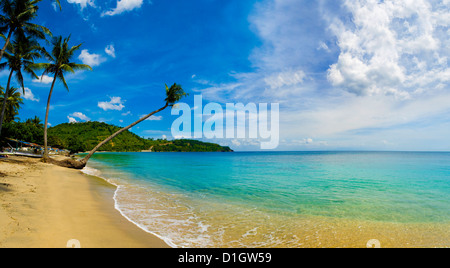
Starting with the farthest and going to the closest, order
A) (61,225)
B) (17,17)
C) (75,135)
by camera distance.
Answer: (75,135)
(17,17)
(61,225)

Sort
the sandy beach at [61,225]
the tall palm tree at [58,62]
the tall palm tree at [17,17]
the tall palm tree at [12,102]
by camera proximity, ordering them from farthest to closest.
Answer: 1. the tall palm tree at [12,102]
2. the tall palm tree at [58,62]
3. the tall palm tree at [17,17]
4. the sandy beach at [61,225]

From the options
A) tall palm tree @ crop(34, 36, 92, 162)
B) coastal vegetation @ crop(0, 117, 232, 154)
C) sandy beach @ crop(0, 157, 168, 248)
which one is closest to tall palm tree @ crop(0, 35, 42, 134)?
tall palm tree @ crop(34, 36, 92, 162)

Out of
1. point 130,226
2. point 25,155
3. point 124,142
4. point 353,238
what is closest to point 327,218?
point 353,238

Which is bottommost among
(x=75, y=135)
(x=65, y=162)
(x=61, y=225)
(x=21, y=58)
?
(x=65, y=162)

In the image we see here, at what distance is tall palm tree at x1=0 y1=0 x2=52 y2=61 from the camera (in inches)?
634

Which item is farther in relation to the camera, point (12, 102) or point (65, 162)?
point (12, 102)

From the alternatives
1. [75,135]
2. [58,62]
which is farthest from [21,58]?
[75,135]

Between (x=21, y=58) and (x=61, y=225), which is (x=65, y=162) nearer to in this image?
(x=21, y=58)

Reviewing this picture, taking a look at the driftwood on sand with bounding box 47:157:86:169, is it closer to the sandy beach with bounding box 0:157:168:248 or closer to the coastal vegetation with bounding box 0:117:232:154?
the sandy beach with bounding box 0:157:168:248

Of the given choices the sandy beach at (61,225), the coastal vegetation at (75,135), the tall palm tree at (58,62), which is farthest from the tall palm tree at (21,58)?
the coastal vegetation at (75,135)

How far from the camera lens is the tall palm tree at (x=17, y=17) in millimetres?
16112

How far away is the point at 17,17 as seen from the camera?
16.1 metres

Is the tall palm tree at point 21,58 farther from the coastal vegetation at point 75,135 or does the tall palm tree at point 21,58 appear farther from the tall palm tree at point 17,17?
the coastal vegetation at point 75,135
